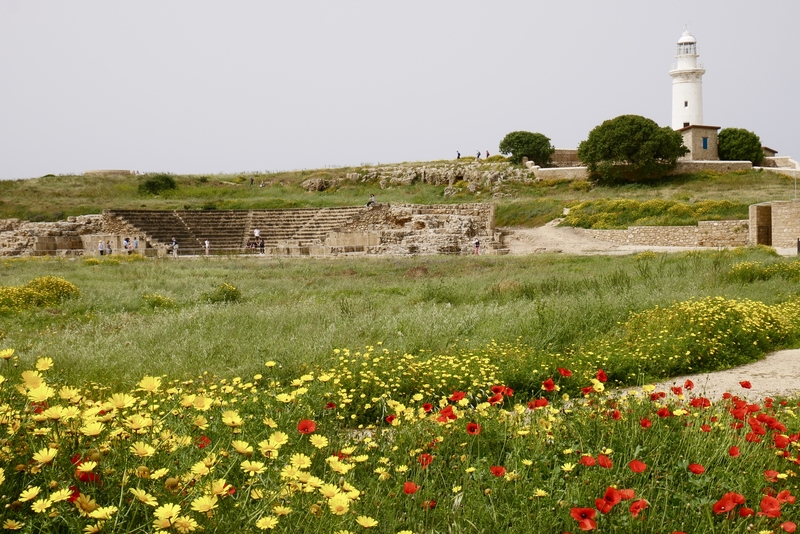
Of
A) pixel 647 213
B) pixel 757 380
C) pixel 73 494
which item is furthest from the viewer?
pixel 647 213

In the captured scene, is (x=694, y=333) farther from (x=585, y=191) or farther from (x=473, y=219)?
(x=585, y=191)

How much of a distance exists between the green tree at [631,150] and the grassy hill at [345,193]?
151 cm

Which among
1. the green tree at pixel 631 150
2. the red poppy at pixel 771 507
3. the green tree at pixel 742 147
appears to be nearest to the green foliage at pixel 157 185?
the green tree at pixel 631 150

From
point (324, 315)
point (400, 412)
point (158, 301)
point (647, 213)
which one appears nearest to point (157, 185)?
point (647, 213)

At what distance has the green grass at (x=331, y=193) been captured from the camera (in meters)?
45.0

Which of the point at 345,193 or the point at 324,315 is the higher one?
the point at 345,193

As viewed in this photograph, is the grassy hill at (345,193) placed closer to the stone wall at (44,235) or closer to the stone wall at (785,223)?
the stone wall at (44,235)

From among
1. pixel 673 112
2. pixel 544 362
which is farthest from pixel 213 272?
pixel 673 112

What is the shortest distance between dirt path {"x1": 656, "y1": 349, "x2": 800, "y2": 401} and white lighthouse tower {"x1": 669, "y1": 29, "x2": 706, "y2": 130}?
64.8 metres

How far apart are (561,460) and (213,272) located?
1944cm

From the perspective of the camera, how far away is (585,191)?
50250mm

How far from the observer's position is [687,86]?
6675 centimetres

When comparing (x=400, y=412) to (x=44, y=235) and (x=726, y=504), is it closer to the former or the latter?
(x=726, y=504)

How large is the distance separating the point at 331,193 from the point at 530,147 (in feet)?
63.6
